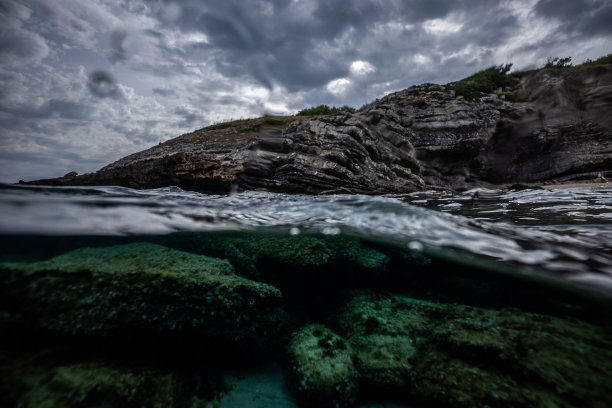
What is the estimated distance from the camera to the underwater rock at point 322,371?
3408 millimetres

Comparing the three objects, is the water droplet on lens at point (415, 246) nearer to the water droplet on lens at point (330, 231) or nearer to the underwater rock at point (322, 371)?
the water droplet on lens at point (330, 231)

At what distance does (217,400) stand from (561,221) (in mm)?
7315

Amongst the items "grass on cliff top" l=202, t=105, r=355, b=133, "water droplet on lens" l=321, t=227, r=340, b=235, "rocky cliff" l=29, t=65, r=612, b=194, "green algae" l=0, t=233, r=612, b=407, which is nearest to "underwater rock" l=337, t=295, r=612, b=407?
"green algae" l=0, t=233, r=612, b=407

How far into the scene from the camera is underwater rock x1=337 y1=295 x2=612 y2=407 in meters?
2.59

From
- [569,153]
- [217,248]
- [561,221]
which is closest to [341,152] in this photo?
[217,248]

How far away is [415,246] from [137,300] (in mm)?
5753

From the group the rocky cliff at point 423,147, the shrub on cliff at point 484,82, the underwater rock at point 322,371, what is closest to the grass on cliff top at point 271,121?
the rocky cliff at point 423,147

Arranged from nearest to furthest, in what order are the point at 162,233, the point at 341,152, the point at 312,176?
the point at 162,233
the point at 312,176
the point at 341,152

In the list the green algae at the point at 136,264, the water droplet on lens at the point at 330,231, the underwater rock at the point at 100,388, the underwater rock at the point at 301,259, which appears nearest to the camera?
the underwater rock at the point at 100,388

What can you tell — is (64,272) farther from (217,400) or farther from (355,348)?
(355,348)

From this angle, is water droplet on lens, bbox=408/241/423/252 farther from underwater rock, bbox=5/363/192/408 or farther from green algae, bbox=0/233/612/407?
underwater rock, bbox=5/363/192/408

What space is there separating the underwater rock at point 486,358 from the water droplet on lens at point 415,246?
5.26 feet

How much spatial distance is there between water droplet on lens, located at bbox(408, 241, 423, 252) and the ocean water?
25mm

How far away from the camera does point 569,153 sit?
17.1 m
